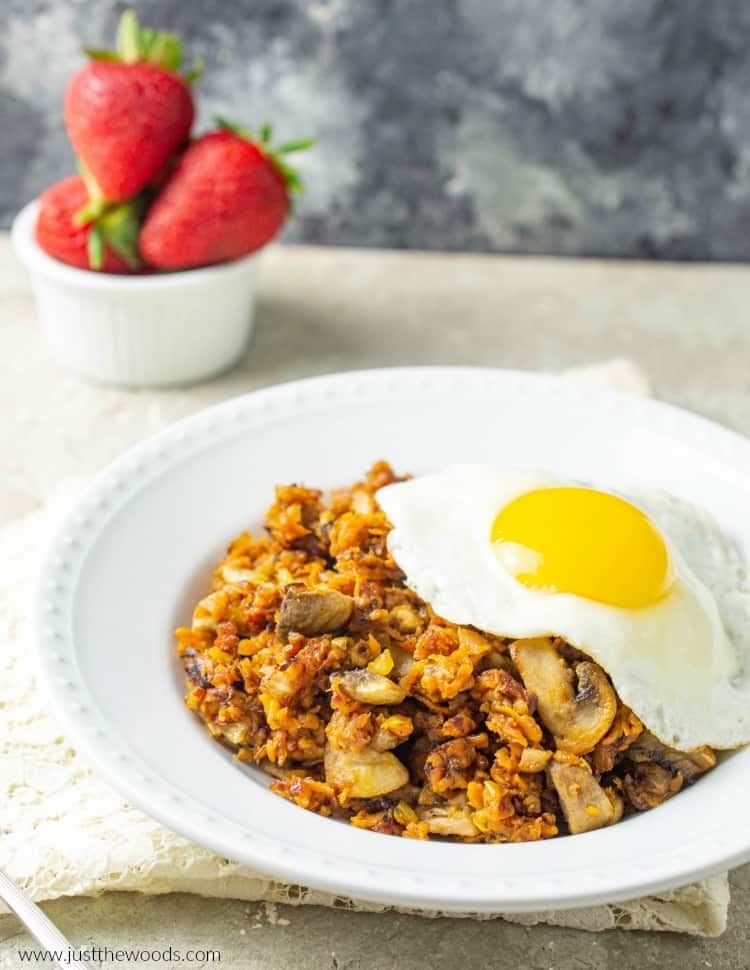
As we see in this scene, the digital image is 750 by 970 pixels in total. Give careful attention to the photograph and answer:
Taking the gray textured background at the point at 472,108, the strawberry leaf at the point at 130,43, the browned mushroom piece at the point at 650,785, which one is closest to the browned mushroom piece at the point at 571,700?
the browned mushroom piece at the point at 650,785

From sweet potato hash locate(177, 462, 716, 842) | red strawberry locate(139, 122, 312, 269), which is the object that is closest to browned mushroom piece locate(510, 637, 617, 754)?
sweet potato hash locate(177, 462, 716, 842)

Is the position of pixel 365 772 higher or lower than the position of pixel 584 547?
lower

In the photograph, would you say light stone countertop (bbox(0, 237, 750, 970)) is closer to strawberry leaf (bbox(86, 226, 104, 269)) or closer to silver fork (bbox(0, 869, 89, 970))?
silver fork (bbox(0, 869, 89, 970))

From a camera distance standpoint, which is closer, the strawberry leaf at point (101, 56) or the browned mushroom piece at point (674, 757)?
the browned mushroom piece at point (674, 757)

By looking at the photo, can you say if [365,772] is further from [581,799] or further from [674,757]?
[674,757]

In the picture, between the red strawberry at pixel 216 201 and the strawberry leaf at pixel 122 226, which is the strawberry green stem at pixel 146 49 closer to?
the red strawberry at pixel 216 201

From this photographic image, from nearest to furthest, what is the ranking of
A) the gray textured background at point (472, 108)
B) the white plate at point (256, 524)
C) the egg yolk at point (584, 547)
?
1. the white plate at point (256, 524)
2. the egg yolk at point (584, 547)
3. the gray textured background at point (472, 108)

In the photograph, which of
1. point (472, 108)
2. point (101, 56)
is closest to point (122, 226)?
point (101, 56)
